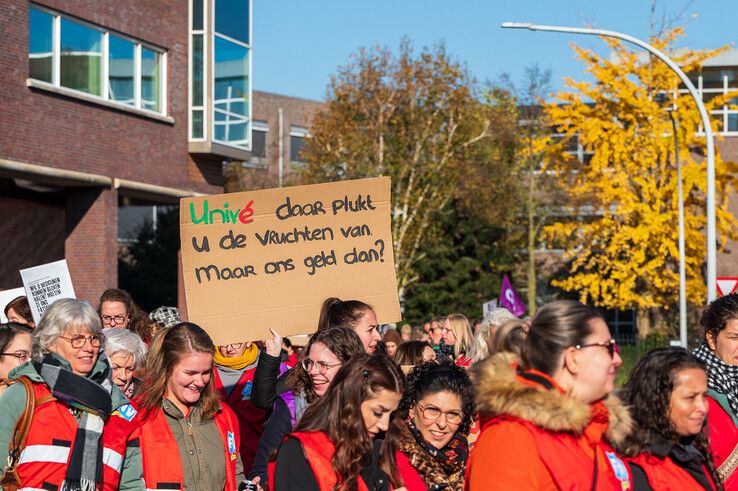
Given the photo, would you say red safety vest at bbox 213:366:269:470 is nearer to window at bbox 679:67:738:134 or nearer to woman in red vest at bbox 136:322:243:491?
woman in red vest at bbox 136:322:243:491

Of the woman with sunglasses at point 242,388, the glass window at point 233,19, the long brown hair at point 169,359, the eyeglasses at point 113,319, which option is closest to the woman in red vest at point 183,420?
the long brown hair at point 169,359

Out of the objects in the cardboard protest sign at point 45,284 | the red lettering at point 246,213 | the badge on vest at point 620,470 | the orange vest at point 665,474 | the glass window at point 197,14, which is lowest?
the orange vest at point 665,474

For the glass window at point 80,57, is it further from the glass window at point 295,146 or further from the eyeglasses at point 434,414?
the glass window at point 295,146

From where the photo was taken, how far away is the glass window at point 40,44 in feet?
70.2

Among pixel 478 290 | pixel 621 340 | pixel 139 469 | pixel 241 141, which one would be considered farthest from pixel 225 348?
pixel 621 340

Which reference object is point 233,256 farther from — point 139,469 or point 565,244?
point 565,244

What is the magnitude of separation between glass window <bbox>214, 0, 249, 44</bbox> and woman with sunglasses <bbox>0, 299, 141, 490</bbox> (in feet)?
71.1

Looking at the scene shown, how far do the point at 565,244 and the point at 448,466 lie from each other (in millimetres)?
31844

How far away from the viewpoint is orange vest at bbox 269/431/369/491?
14.0 ft

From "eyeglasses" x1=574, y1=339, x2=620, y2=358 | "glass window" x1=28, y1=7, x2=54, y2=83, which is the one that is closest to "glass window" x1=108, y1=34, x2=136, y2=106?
"glass window" x1=28, y1=7, x2=54, y2=83

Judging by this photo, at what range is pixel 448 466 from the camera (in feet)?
17.0

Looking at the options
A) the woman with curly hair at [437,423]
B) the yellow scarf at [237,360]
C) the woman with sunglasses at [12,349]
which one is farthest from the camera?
the yellow scarf at [237,360]

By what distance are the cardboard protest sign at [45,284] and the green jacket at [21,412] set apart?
3.89m

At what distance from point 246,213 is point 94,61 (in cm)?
1686
